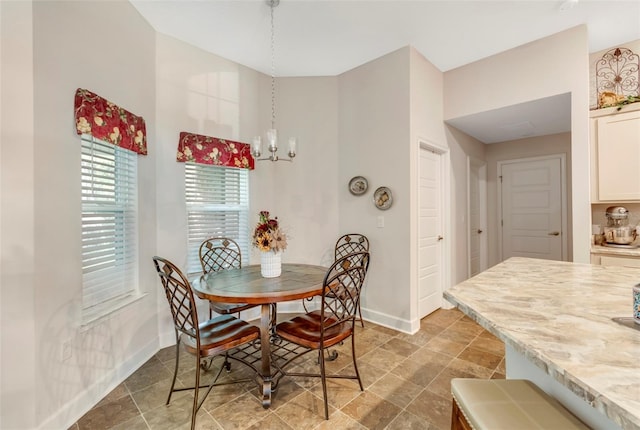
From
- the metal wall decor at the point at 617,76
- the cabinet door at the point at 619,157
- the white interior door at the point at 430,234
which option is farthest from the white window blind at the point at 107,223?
the metal wall decor at the point at 617,76

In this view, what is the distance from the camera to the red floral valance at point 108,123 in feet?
6.31

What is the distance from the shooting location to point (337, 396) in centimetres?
200

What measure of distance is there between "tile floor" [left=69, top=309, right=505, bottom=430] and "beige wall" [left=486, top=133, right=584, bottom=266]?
2644 mm

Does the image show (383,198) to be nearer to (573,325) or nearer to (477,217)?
(573,325)

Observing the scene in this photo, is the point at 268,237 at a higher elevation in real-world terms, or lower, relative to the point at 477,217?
lower

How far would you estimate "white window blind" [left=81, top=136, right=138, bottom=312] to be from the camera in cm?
206

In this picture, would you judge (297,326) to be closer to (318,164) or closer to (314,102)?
(318,164)

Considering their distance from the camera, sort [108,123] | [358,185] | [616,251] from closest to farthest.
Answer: [108,123] → [616,251] → [358,185]

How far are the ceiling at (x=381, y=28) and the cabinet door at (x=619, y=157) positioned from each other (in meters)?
0.49

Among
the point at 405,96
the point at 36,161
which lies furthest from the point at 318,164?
the point at 36,161

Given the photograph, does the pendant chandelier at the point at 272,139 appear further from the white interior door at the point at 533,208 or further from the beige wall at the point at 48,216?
the white interior door at the point at 533,208

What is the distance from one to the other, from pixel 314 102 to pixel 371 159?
1.10 m

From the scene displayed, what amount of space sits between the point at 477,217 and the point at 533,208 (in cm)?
80

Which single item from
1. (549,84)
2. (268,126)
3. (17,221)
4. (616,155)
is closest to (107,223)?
(17,221)
